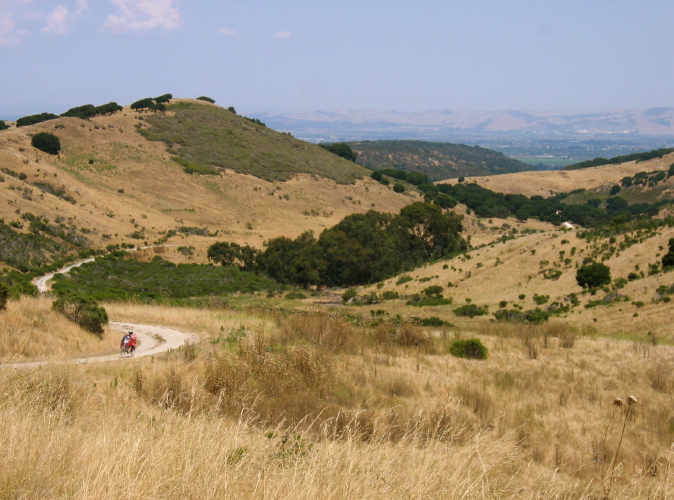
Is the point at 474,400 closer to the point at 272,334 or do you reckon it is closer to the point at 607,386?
the point at 607,386

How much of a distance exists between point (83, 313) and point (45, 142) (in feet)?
186

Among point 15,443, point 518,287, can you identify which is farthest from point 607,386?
point 518,287

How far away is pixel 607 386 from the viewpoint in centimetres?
1057

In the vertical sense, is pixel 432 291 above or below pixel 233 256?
below

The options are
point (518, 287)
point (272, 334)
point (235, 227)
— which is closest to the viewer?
point (272, 334)

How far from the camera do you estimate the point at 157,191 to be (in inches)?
2459

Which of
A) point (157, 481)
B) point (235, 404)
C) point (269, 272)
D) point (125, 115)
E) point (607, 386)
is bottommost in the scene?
point (269, 272)

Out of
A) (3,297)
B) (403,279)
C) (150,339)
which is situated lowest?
(403,279)

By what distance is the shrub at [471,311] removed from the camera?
24419 mm

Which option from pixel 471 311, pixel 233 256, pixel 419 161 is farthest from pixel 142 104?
pixel 419 161

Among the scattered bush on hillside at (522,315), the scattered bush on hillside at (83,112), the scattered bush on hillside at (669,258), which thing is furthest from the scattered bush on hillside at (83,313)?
the scattered bush on hillside at (83,112)

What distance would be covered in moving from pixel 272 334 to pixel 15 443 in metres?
9.13

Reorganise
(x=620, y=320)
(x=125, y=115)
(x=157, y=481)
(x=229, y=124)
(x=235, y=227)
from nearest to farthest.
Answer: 1. (x=157, y=481)
2. (x=620, y=320)
3. (x=235, y=227)
4. (x=125, y=115)
5. (x=229, y=124)

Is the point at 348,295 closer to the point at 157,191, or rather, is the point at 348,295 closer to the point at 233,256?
the point at 233,256
